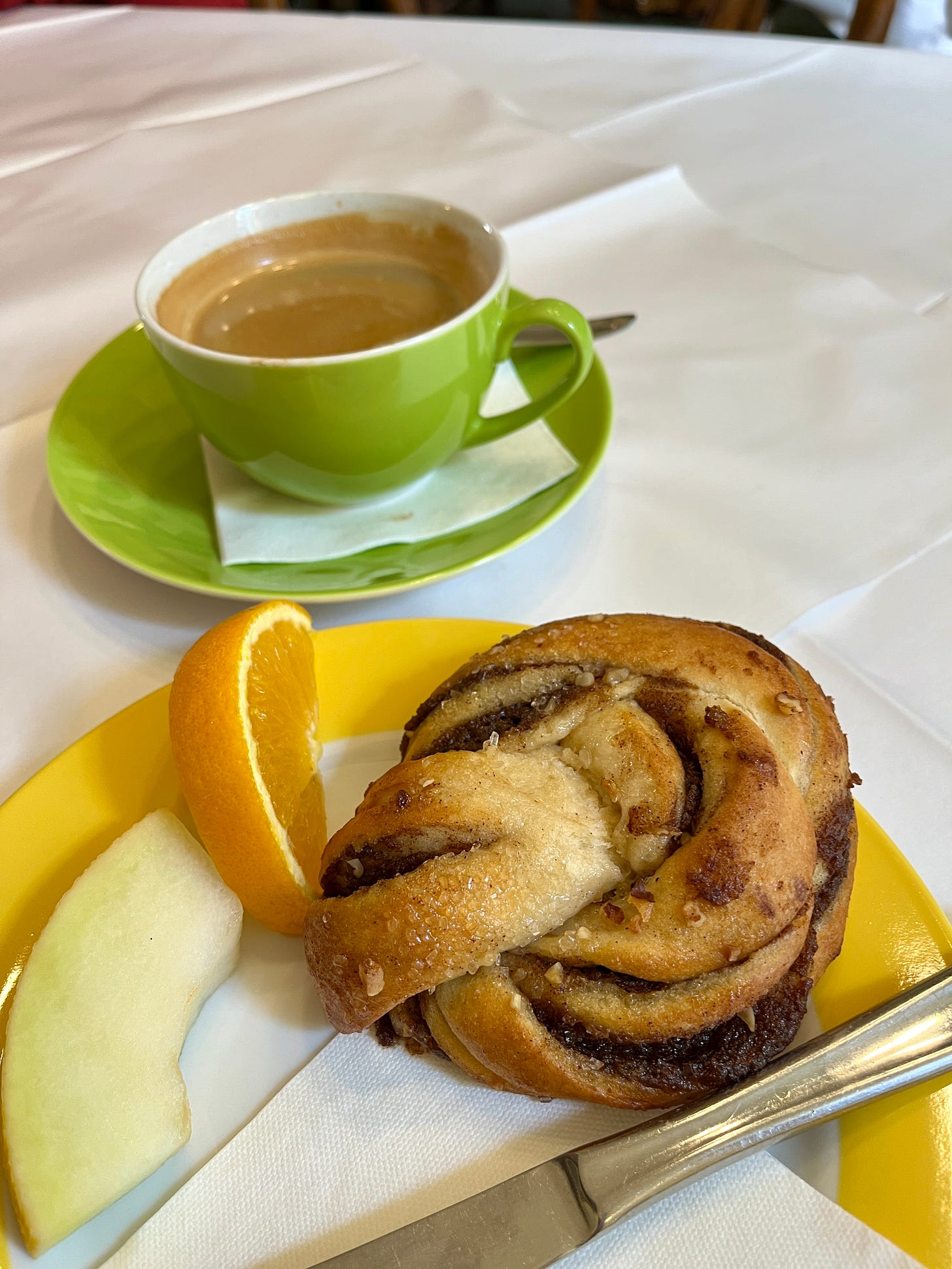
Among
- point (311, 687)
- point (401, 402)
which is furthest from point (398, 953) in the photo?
point (401, 402)

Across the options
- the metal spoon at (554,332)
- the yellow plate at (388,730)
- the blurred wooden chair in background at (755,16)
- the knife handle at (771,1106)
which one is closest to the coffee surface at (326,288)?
the metal spoon at (554,332)

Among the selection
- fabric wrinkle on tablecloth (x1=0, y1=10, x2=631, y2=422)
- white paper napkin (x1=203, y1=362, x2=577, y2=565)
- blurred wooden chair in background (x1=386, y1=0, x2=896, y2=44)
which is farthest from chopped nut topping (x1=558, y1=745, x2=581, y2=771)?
blurred wooden chair in background (x1=386, y1=0, x2=896, y2=44)

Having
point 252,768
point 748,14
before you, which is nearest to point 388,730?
point 252,768

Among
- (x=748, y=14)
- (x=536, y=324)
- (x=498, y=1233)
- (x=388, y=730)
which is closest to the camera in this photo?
(x=498, y=1233)

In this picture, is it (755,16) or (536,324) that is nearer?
(536,324)

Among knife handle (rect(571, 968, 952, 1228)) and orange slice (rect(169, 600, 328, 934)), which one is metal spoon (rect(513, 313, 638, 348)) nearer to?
orange slice (rect(169, 600, 328, 934))

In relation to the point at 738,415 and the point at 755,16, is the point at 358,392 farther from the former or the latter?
the point at 755,16
